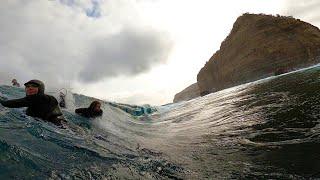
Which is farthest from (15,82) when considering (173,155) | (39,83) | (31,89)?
(173,155)

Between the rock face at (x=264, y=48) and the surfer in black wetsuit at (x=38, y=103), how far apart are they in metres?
85.3

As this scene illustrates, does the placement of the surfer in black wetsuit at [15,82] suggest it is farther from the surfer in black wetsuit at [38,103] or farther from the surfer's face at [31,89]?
the surfer's face at [31,89]

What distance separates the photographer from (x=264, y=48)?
3944 inches

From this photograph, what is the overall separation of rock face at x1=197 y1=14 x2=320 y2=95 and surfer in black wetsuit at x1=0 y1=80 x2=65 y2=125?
3360 inches

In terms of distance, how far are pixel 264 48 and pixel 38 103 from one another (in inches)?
3821

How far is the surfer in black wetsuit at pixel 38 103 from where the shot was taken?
9133mm

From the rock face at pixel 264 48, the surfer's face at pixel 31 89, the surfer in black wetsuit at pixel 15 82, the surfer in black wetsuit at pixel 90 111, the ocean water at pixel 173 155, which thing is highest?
the rock face at pixel 264 48

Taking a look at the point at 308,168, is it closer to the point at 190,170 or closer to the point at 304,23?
the point at 190,170

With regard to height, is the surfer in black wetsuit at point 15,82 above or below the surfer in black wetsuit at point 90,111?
above

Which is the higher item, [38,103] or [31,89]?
[31,89]

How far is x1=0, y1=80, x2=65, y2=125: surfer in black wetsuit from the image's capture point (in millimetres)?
9133

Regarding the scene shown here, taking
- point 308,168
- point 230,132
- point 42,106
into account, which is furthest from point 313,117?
point 42,106

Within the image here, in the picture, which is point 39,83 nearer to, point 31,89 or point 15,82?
Answer: point 31,89

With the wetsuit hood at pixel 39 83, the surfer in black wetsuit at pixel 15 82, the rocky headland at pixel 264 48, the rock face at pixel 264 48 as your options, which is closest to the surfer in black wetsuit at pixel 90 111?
the wetsuit hood at pixel 39 83
